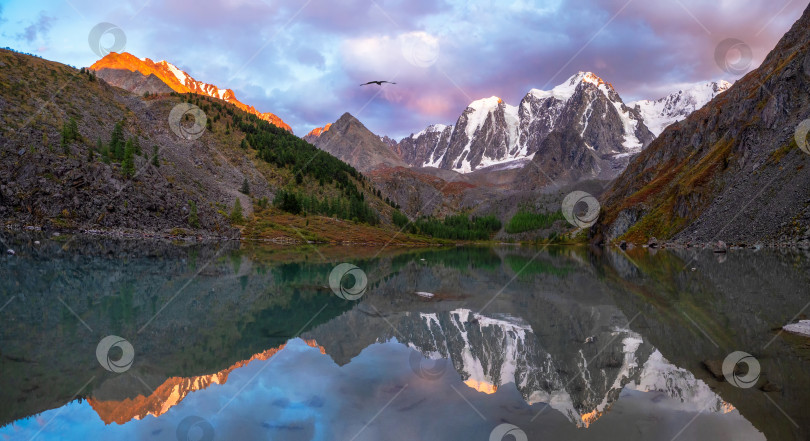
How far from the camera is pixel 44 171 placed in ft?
282

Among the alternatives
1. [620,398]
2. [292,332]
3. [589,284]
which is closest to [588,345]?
[620,398]

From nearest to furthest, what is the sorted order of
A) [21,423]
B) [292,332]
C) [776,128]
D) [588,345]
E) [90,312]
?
[21,423] → [588,345] → [292,332] → [90,312] → [776,128]

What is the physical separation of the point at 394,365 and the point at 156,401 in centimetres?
715

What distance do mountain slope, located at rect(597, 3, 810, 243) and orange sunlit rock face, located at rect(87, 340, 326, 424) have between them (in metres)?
78.4

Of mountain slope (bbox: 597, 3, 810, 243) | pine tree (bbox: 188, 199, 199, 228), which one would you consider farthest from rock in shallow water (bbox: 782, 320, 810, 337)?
pine tree (bbox: 188, 199, 199, 228)

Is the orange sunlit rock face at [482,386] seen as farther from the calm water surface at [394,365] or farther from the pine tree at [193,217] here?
the pine tree at [193,217]

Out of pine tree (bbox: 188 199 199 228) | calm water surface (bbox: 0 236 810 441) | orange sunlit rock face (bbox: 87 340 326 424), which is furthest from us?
pine tree (bbox: 188 199 199 228)

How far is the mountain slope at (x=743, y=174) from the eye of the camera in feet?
229

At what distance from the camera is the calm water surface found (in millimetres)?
9836

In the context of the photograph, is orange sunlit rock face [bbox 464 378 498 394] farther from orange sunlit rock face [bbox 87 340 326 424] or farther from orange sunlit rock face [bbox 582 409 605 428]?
orange sunlit rock face [bbox 87 340 326 424]

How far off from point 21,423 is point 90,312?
1269 cm

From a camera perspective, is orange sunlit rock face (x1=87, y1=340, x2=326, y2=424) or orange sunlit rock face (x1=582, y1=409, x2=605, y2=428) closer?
orange sunlit rock face (x1=582, y1=409, x2=605, y2=428)

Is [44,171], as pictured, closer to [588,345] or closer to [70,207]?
[70,207]

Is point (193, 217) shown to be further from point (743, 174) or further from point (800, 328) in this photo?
point (743, 174)
